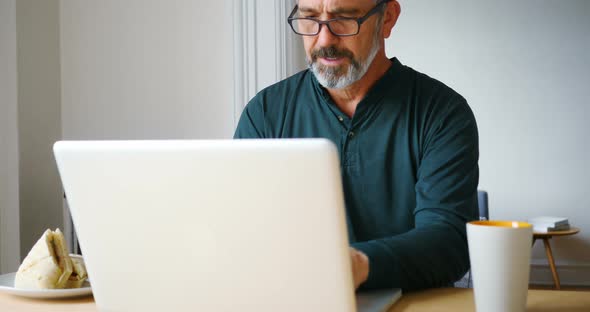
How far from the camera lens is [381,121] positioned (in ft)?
5.06

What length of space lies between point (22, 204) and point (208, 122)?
694 mm

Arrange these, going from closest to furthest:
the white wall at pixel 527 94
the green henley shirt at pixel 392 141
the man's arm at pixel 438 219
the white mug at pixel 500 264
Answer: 1. the white mug at pixel 500 264
2. the man's arm at pixel 438 219
3. the green henley shirt at pixel 392 141
4. the white wall at pixel 527 94

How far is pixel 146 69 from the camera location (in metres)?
2.17

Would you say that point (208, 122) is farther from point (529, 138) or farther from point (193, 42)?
point (529, 138)

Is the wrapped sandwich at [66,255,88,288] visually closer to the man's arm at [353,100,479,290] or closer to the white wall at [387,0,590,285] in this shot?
the man's arm at [353,100,479,290]

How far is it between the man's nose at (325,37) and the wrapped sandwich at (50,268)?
2.22 feet

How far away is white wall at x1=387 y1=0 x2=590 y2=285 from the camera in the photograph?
5.45 meters

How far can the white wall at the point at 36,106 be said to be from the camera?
226cm

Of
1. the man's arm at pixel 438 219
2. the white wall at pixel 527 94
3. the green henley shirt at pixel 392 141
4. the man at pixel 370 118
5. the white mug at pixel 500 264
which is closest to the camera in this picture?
the white mug at pixel 500 264

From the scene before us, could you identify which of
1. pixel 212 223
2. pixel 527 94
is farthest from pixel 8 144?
pixel 527 94

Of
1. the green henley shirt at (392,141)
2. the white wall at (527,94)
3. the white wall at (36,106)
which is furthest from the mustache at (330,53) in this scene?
the white wall at (527,94)

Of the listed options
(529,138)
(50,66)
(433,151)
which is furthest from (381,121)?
(529,138)

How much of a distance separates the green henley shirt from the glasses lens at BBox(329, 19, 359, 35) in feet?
0.48

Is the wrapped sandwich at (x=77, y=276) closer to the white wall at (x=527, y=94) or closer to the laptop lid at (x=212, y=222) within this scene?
the laptop lid at (x=212, y=222)
